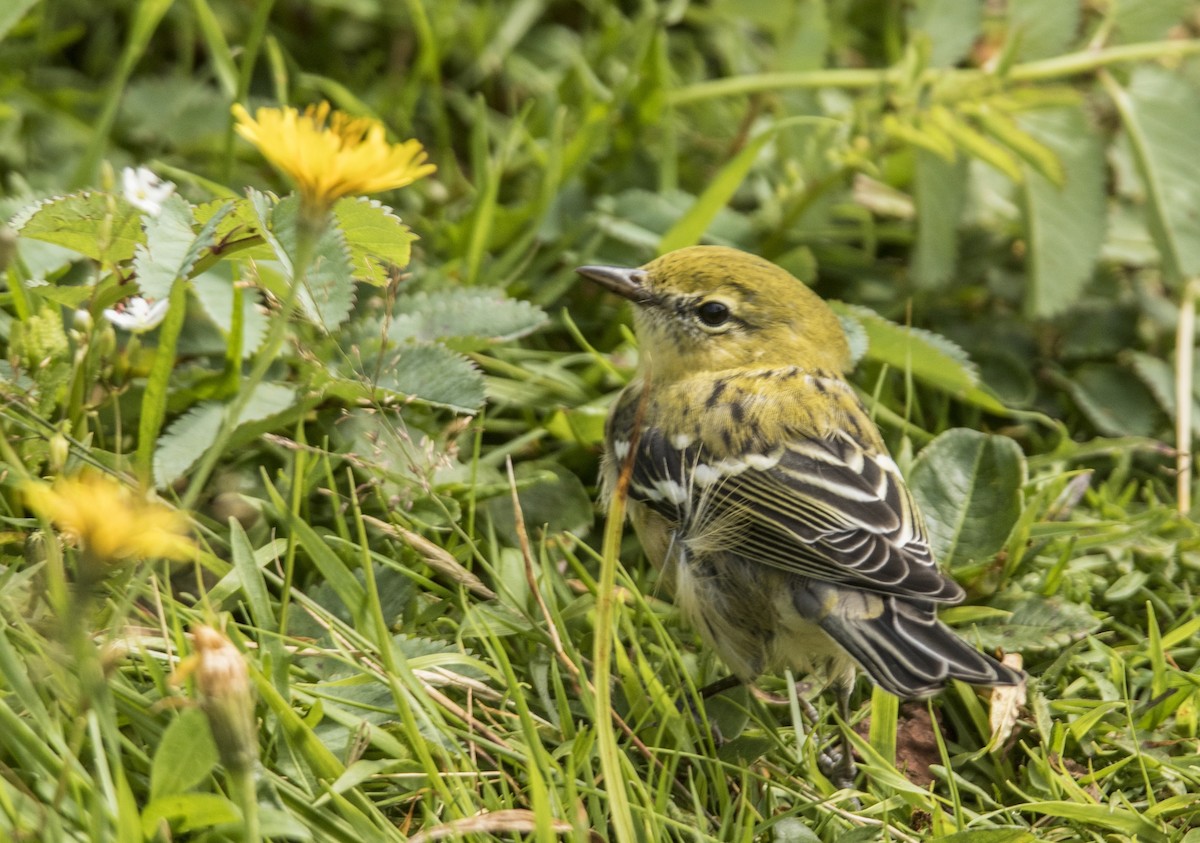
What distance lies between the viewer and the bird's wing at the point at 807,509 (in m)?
2.90

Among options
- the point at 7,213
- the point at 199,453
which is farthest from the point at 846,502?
the point at 7,213

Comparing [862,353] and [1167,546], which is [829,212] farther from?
[1167,546]

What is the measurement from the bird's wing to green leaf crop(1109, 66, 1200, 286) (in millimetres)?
1779

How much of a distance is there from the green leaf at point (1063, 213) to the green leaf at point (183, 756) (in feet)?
10.5

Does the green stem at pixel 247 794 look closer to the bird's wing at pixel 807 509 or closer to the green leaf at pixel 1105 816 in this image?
the bird's wing at pixel 807 509

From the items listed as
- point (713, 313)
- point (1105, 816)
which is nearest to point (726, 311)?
point (713, 313)

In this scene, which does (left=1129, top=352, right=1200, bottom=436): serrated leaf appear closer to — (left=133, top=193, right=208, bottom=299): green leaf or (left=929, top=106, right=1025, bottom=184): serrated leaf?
(left=929, top=106, right=1025, bottom=184): serrated leaf

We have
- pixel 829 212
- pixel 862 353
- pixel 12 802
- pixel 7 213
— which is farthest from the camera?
pixel 829 212

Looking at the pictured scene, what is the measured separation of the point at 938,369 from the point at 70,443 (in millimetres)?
2468

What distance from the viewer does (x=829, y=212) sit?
14.9ft

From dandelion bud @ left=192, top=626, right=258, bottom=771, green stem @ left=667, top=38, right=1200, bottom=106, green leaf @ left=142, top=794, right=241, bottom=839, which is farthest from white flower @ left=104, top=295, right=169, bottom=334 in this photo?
green stem @ left=667, top=38, right=1200, bottom=106

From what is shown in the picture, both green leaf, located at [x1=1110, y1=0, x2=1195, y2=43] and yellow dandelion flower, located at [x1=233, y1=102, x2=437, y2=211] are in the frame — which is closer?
yellow dandelion flower, located at [x1=233, y1=102, x2=437, y2=211]

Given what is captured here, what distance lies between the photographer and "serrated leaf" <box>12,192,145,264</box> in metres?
2.91

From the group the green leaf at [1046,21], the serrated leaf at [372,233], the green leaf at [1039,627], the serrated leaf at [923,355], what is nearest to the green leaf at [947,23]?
the green leaf at [1046,21]
